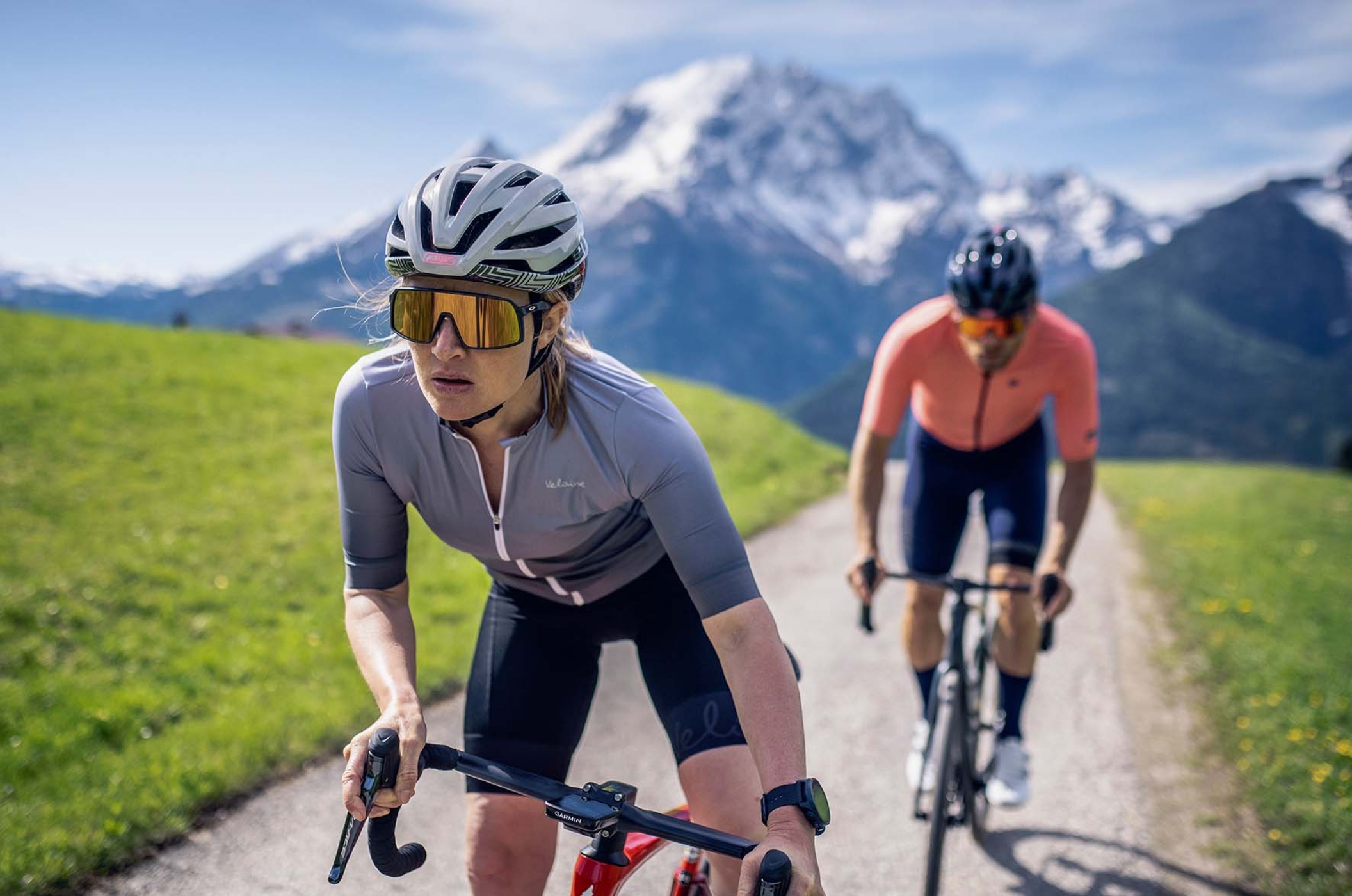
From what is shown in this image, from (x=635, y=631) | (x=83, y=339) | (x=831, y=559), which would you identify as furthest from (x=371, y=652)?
(x=83, y=339)

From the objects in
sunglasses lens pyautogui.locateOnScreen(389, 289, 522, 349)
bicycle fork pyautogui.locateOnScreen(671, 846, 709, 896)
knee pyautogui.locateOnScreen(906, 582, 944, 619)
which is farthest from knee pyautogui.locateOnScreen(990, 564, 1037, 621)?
sunglasses lens pyautogui.locateOnScreen(389, 289, 522, 349)

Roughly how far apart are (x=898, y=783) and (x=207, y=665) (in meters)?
5.00

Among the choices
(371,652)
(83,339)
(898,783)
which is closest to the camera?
(371,652)

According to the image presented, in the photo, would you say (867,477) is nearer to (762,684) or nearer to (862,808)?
(862,808)

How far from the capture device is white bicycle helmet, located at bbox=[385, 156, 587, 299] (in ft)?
7.94

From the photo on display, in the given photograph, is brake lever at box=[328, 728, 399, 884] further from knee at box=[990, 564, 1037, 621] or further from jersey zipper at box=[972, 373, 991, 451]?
jersey zipper at box=[972, 373, 991, 451]

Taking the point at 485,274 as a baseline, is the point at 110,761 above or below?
below

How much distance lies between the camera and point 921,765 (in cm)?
494

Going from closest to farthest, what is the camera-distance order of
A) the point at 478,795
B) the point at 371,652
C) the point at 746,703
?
1. the point at 746,703
2. the point at 371,652
3. the point at 478,795

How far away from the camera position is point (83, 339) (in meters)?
20.1

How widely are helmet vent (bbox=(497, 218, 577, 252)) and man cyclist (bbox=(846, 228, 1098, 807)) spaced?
8.74ft

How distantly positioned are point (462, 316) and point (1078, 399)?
12.3 ft

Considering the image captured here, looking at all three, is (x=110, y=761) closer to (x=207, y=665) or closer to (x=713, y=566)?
(x=207, y=665)

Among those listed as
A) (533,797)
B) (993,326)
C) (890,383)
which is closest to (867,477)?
(890,383)
